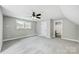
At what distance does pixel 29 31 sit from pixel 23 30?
0.29 m

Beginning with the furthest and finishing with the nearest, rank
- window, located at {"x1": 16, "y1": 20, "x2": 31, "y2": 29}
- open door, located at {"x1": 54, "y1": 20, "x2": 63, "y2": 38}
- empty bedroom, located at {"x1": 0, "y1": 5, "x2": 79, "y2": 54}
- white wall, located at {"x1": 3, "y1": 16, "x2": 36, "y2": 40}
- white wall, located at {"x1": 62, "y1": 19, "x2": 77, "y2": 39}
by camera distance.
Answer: open door, located at {"x1": 54, "y1": 20, "x2": 63, "y2": 38}, white wall, located at {"x1": 62, "y1": 19, "x2": 77, "y2": 39}, white wall, located at {"x1": 3, "y1": 16, "x2": 36, "y2": 40}, window, located at {"x1": 16, "y1": 20, "x2": 31, "y2": 29}, empty bedroom, located at {"x1": 0, "y1": 5, "x2": 79, "y2": 54}

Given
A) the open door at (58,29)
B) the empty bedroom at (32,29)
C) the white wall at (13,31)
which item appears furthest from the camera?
the open door at (58,29)

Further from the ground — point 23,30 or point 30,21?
point 30,21

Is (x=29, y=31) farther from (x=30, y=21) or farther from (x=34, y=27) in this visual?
(x=30, y=21)

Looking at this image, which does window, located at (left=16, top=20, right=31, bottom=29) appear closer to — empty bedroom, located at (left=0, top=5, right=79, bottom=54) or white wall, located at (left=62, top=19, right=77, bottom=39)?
empty bedroom, located at (left=0, top=5, right=79, bottom=54)

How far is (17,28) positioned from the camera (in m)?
2.26

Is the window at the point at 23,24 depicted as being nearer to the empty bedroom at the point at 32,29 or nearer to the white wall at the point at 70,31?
the empty bedroom at the point at 32,29

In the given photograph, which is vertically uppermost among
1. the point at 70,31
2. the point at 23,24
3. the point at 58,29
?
the point at 23,24

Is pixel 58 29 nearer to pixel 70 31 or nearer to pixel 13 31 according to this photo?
pixel 70 31

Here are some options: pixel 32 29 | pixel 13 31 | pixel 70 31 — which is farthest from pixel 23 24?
pixel 70 31

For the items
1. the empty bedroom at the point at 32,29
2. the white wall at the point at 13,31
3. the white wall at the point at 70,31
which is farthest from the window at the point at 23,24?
the white wall at the point at 70,31

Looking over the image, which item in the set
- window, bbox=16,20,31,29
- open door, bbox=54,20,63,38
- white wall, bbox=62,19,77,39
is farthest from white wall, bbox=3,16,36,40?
white wall, bbox=62,19,77,39
